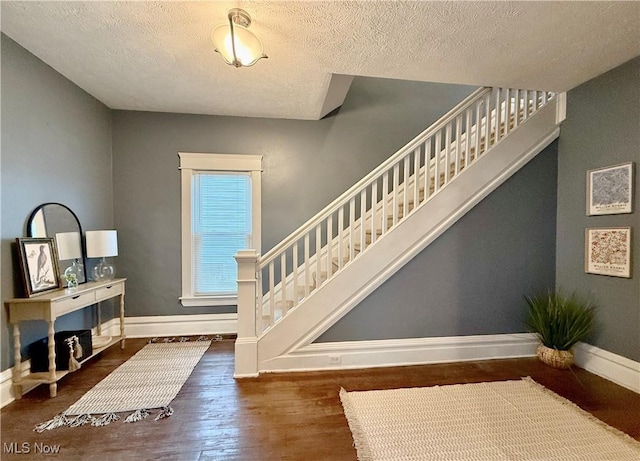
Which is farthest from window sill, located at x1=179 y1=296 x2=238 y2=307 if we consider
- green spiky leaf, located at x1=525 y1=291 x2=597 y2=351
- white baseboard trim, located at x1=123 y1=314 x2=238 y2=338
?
green spiky leaf, located at x1=525 y1=291 x2=597 y2=351

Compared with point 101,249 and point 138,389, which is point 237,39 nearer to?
point 101,249

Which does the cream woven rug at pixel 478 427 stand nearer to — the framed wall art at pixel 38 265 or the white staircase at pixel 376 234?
the white staircase at pixel 376 234

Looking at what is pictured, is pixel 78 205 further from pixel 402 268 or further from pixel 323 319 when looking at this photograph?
pixel 402 268

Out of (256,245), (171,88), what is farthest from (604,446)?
(171,88)

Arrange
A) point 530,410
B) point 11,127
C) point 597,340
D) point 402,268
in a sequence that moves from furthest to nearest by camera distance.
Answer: point 402,268 < point 597,340 < point 11,127 < point 530,410

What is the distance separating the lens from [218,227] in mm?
3451

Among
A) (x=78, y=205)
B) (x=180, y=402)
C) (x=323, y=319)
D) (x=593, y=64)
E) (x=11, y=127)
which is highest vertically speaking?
(x=593, y=64)

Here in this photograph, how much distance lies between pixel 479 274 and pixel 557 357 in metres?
0.92

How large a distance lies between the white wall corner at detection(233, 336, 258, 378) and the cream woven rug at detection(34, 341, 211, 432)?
1.47 feet

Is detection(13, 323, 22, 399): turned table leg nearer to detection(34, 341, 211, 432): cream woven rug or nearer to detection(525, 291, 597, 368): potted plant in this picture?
detection(34, 341, 211, 432): cream woven rug

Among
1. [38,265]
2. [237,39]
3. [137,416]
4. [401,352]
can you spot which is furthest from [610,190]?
[38,265]

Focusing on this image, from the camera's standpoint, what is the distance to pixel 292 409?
1.96 m

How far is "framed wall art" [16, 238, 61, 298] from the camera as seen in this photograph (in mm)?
2074

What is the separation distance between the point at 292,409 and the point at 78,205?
Result: 279 cm
